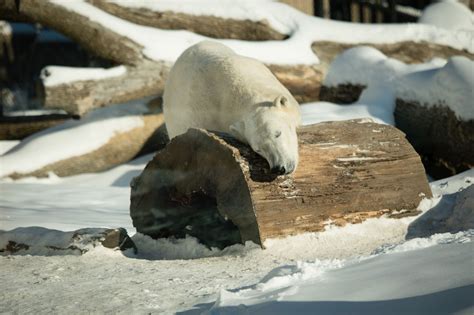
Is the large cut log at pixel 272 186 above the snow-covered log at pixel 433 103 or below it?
above

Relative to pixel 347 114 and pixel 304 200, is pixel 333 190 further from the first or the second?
pixel 347 114

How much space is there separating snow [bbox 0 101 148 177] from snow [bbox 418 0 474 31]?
520cm

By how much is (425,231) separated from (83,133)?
5102 millimetres

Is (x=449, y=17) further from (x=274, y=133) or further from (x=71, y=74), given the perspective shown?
(x=274, y=133)

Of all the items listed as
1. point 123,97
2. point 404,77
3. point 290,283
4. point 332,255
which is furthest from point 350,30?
point 290,283

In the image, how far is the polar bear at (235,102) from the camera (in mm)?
3754

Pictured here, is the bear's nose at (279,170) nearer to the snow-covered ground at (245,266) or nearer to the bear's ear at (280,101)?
the snow-covered ground at (245,266)

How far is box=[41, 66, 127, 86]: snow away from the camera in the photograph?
290 inches

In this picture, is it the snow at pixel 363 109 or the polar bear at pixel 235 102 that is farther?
the snow at pixel 363 109

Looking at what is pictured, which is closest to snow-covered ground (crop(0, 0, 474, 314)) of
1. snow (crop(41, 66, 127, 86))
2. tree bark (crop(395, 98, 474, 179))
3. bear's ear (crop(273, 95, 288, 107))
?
tree bark (crop(395, 98, 474, 179))

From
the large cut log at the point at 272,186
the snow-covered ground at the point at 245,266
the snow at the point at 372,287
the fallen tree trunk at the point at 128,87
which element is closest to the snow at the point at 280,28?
the fallen tree trunk at the point at 128,87

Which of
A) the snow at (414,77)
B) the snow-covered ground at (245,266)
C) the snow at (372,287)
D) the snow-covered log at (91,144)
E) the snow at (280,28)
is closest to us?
the snow at (372,287)

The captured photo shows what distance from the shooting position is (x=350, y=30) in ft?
31.7

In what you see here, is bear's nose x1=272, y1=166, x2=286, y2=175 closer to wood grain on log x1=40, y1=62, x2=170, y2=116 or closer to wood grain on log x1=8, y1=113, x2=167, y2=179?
wood grain on log x1=40, y1=62, x2=170, y2=116
